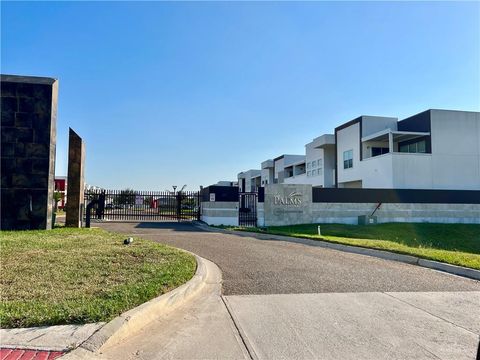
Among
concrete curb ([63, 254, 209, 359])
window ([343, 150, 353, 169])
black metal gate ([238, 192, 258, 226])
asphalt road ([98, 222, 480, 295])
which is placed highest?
window ([343, 150, 353, 169])

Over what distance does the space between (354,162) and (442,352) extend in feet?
104

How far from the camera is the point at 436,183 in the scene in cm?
2925

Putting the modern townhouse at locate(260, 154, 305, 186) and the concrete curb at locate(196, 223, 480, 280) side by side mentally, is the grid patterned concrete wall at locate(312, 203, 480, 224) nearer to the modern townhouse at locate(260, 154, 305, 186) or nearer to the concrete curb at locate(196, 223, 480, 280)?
the concrete curb at locate(196, 223, 480, 280)

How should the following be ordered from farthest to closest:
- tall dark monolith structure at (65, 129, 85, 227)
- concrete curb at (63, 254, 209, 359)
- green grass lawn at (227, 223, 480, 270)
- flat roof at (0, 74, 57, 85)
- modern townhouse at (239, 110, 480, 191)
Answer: modern townhouse at (239, 110, 480, 191)
green grass lawn at (227, 223, 480, 270)
tall dark monolith structure at (65, 129, 85, 227)
flat roof at (0, 74, 57, 85)
concrete curb at (63, 254, 209, 359)

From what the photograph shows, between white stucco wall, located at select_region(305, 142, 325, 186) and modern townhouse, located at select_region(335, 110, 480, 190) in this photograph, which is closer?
modern townhouse, located at select_region(335, 110, 480, 190)

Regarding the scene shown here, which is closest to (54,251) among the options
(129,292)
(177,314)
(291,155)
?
(129,292)

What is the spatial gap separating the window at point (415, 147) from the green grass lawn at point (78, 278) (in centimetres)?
2687

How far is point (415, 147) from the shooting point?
3152 centimetres

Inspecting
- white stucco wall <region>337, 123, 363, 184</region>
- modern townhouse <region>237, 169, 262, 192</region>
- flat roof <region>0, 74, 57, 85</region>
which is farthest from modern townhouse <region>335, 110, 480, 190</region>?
modern townhouse <region>237, 169, 262, 192</region>

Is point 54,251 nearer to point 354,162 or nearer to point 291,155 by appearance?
point 354,162

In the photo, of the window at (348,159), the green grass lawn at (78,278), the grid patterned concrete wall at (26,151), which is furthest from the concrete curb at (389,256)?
the window at (348,159)

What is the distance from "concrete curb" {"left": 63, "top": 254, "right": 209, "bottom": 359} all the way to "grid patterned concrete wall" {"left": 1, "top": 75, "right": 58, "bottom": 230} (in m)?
9.38

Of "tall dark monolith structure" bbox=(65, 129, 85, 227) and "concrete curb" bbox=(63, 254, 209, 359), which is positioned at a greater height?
"tall dark monolith structure" bbox=(65, 129, 85, 227)

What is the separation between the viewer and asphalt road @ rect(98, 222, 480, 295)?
7.09m
